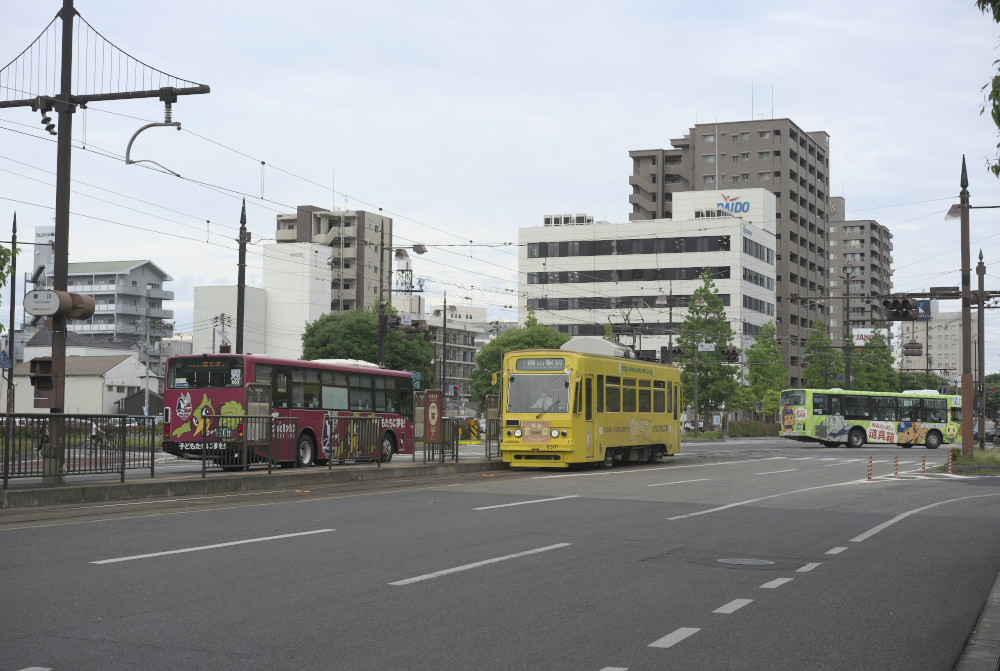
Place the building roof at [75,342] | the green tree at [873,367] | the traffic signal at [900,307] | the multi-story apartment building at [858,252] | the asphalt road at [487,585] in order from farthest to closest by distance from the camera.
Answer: the multi-story apartment building at [858,252] < the green tree at [873,367] < the building roof at [75,342] < the traffic signal at [900,307] < the asphalt road at [487,585]

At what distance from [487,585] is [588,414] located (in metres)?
20.6

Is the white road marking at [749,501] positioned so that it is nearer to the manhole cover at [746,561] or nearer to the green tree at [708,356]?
the manhole cover at [746,561]

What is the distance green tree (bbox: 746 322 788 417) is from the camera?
93000 mm

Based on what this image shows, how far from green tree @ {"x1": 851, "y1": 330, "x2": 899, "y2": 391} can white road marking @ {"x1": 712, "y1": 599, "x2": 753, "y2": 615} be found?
99063mm

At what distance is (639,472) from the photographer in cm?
2861

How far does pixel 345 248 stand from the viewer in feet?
404

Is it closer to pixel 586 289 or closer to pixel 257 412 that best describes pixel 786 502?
pixel 257 412

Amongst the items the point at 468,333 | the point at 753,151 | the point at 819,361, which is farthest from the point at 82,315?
the point at 468,333

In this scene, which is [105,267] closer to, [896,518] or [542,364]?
[542,364]

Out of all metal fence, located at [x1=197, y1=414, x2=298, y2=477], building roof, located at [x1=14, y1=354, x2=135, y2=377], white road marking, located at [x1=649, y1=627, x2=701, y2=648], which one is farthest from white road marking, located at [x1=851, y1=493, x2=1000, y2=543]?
building roof, located at [x1=14, y1=354, x2=135, y2=377]

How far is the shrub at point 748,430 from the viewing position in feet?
292

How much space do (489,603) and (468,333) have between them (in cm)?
15587

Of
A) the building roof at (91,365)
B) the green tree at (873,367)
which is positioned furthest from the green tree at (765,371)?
the building roof at (91,365)

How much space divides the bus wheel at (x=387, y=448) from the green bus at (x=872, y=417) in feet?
109
